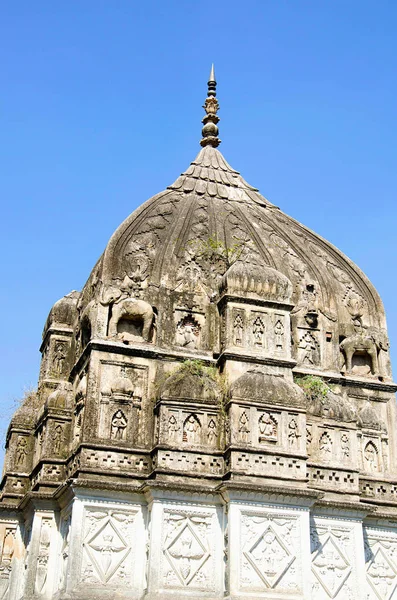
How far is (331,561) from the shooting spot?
1465 centimetres

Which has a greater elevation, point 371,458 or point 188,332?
point 188,332

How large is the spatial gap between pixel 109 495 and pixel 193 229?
6.10 meters

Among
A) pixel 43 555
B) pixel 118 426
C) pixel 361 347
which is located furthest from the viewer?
pixel 361 347

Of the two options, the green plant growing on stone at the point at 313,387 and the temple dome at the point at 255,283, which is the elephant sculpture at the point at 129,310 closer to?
the temple dome at the point at 255,283

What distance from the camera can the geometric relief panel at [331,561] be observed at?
47.5 feet

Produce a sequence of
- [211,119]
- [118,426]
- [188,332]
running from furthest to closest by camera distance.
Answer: [211,119], [188,332], [118,426]

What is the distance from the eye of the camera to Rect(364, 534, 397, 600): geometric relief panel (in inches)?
602

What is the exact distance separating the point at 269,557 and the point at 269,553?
6 cm

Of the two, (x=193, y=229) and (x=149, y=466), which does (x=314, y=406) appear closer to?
(x=149, y=466)

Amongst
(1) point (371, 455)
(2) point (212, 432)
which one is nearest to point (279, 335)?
(2) point (212, 432)

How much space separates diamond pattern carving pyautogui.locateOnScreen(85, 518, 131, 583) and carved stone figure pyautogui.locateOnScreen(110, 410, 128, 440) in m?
1.47

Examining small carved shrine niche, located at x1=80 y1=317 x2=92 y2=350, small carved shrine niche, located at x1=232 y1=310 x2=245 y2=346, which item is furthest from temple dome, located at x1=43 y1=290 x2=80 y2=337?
small carved shrine niche, located at x1=232 y1=310 x2=245 y2=346

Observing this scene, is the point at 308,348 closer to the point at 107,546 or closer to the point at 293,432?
the point at 293,432

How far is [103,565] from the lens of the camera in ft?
45.3
